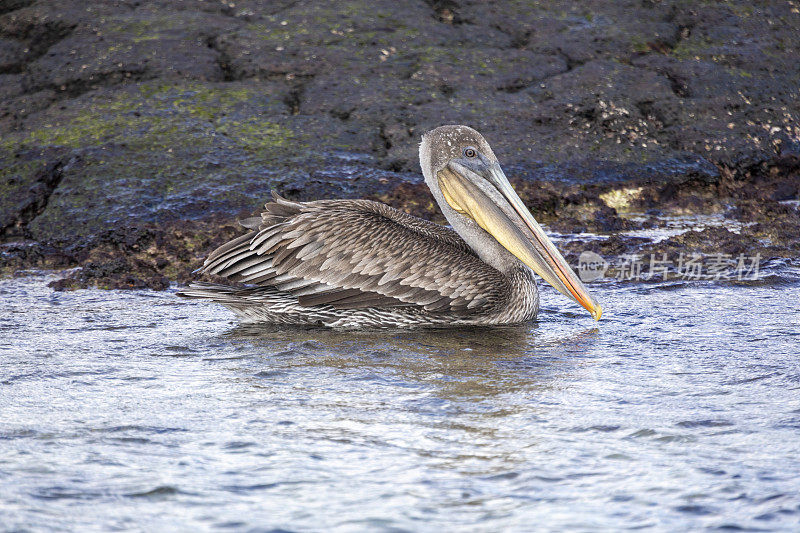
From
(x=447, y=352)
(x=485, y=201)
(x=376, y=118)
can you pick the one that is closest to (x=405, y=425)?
(x=447, y=352)

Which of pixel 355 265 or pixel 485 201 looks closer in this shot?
pixel 355 265

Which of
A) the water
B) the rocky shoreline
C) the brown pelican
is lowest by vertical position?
the water

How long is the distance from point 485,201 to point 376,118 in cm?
289

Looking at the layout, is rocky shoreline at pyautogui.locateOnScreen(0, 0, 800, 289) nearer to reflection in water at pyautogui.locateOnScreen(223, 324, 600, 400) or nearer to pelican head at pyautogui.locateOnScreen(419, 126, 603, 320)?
pelican head at pyautogui.locateOnScreen(419, 126, 603, 320)

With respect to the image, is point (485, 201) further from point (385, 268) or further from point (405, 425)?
point (405, 425)

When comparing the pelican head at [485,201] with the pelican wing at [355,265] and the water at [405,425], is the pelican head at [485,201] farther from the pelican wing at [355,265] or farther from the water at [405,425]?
the water at [405,425]

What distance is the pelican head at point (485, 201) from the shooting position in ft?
16.9

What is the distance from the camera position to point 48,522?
2650 millimetres

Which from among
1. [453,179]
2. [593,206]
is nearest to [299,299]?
[453,179]

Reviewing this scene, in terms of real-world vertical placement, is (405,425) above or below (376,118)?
below

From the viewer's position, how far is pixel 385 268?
511 centimetres

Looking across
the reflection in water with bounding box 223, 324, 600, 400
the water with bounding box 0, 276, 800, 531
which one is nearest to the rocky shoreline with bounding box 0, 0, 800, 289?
the reflection in water with bounding box 223, 324, 600, 400

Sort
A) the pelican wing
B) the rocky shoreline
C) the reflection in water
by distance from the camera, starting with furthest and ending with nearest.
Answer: the rocky shoreline < the pelican wing < the reflection in water

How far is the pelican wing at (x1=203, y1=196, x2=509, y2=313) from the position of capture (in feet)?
16.7
